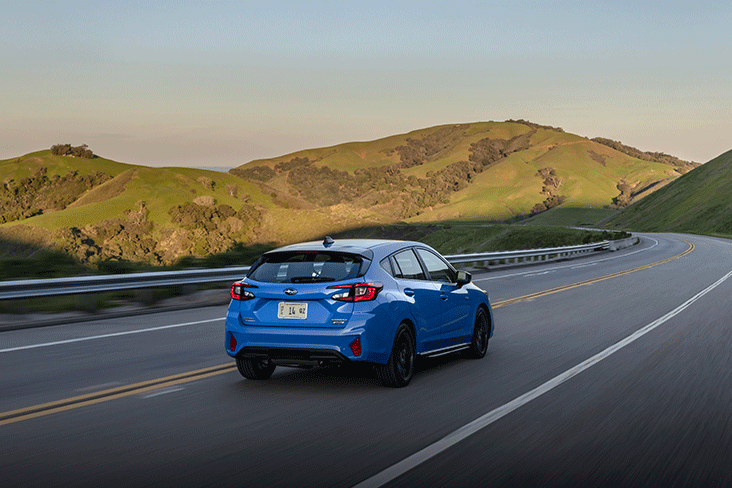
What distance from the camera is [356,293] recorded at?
8336mm

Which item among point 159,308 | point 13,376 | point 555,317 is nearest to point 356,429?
point 13,376

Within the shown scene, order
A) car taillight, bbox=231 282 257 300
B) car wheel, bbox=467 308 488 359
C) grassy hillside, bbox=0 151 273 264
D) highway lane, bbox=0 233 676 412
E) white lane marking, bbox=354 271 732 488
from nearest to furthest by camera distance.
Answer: white lane marking, bbox=354 271 732 488, car taillight, bbox=231 282 257 300, highway lane, bbox=0 233 676 412, car wheel, bbox=467 308 488 359, grassy hillside, bbox=0 151 273 264

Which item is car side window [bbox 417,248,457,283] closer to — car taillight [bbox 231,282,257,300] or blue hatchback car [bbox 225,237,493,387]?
blue hatchback car [bbox 225,237,493,387]

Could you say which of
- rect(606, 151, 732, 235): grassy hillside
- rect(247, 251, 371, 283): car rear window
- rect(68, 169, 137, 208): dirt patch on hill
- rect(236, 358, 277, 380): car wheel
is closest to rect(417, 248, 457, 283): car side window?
rect(247, 251, 371, 283): car rear window

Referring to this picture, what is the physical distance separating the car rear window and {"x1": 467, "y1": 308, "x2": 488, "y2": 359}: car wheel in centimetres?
262

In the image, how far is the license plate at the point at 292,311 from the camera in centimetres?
833

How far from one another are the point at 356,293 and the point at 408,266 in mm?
1213

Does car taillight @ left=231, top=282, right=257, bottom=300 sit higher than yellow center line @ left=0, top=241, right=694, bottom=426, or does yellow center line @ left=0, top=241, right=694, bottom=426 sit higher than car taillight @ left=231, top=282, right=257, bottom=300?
car taillight @ left=231, top=282, right=257, bottom=300

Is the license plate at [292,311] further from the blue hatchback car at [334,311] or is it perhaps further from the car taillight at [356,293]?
the car taillight at [356,293]

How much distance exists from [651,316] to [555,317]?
1.75m

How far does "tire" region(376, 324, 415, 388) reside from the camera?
8.53 m

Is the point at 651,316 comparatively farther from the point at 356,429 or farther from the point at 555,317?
the point at 356,429

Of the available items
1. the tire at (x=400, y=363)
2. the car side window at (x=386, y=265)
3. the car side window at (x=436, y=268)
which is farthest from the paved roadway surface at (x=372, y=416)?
the car side window at (x=386, y=265)

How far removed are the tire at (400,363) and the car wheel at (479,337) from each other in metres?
1.89
